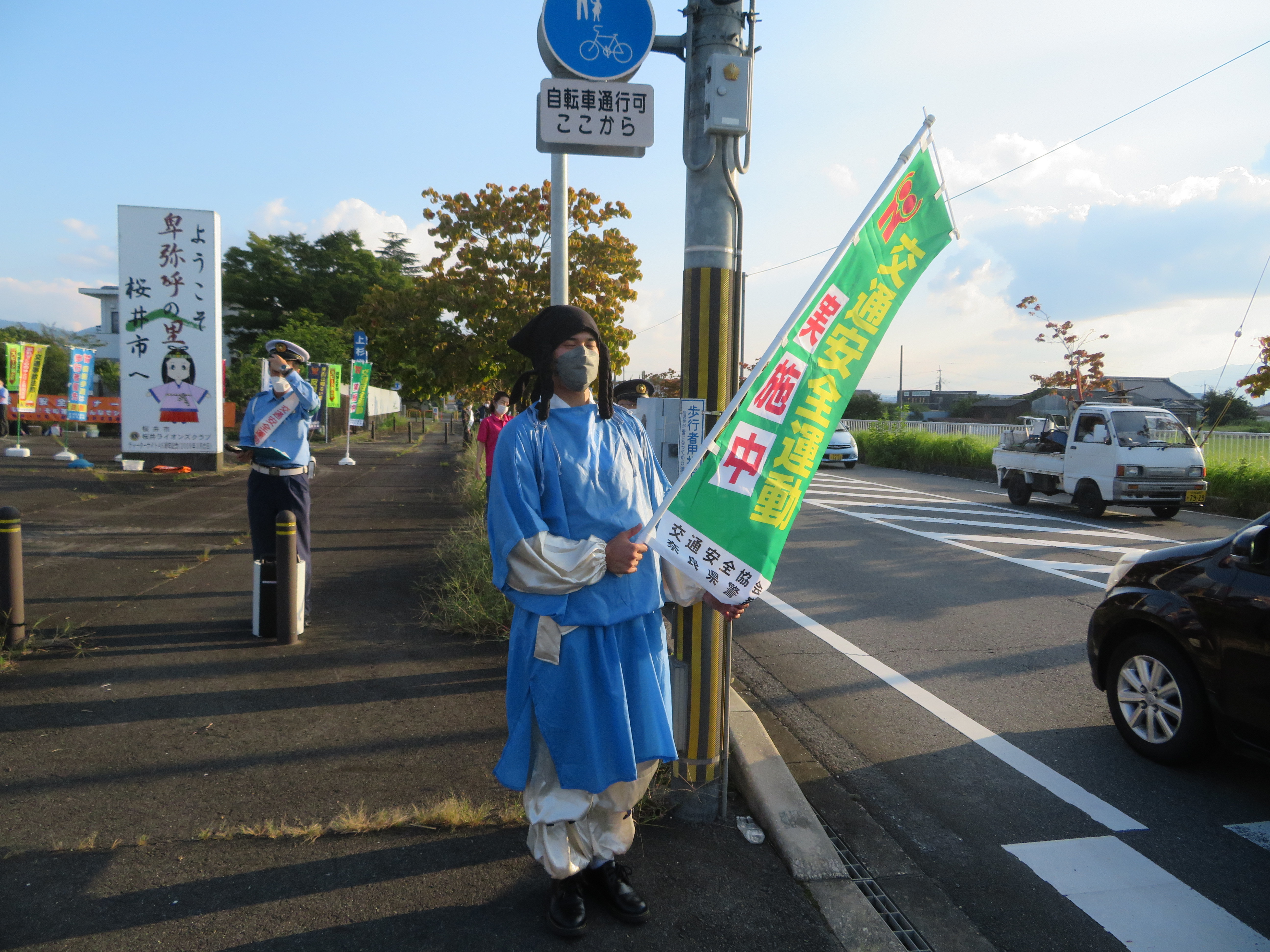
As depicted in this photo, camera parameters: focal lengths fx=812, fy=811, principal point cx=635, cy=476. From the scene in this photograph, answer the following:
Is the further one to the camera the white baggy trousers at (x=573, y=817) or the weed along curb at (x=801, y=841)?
the weed along curb at (x=801, y=841)

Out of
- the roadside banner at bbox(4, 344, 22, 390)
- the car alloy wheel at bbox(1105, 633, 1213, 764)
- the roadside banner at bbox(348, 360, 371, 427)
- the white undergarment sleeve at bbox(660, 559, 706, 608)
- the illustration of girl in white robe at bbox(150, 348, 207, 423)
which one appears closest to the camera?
the white undergarment sleeve at bbox(660, 559, 706, 608)

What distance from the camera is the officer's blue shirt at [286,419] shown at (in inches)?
212

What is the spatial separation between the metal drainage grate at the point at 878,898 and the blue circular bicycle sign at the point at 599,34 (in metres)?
3.65

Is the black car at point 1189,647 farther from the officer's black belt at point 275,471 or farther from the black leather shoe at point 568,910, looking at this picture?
the officer's black belt at point 275,471

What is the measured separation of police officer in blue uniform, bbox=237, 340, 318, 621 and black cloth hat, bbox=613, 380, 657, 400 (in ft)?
7.95

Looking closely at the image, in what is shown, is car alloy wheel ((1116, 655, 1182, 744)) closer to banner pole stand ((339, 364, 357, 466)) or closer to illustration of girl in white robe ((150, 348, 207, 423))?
illustration of girl in white robe ((150, 348, 207, 423))

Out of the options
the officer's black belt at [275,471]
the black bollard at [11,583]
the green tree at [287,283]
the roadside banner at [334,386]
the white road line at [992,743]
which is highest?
the green tree at [287,283]

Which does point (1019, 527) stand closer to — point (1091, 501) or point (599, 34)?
point (1091, 501)

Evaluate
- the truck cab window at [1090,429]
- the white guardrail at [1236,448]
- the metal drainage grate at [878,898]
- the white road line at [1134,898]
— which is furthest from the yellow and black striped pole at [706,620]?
the white guardrail at [1236,448]

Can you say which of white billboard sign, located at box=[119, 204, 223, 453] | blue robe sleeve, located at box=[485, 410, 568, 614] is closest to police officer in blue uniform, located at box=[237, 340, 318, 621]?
blue robe sleeve, located at box=[485, 410, 568, 614]

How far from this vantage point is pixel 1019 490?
14805 mm

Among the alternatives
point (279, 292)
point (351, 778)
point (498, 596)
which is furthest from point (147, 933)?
point (279, 292)

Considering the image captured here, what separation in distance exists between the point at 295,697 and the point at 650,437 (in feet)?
8.50

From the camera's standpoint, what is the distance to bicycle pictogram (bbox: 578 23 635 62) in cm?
405
